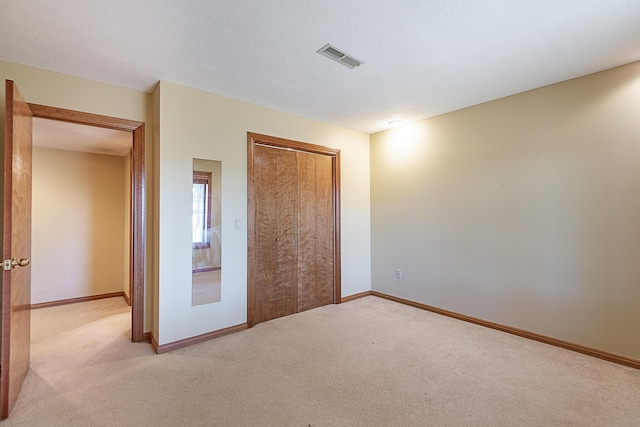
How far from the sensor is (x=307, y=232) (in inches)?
153

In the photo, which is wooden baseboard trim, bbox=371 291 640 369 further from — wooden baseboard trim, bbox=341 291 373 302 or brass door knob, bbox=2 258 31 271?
brass door knob, bbox=2 258 31 271

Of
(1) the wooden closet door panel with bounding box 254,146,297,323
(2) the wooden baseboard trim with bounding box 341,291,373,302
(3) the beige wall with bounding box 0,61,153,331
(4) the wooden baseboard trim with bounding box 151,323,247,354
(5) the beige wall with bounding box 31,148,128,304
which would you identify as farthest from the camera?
(2) the wooden baseboard trim with bounding box 341,291,373,302

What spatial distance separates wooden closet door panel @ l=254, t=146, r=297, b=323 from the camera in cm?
342

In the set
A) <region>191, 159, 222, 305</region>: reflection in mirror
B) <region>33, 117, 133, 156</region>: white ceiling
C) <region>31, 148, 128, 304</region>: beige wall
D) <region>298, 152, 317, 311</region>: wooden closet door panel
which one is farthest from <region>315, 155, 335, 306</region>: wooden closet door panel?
<region>31, 148, 128, 304</region>: beige wall

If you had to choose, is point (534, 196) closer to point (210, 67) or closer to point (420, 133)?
point (420, 133)

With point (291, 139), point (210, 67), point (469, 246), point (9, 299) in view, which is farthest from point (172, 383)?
point (469, 246)

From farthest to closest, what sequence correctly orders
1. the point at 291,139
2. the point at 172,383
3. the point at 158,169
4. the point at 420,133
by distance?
1. the point at 420,133
2. the point at 291,139
3. the point at 158,169
4. the point at 172,383

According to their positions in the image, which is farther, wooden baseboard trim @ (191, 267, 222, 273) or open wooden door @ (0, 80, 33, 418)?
wooden baseboard trim @ (191, 267, 222, 273)

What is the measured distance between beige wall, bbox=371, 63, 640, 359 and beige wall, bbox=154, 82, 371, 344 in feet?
5.86

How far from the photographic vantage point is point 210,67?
247 cm

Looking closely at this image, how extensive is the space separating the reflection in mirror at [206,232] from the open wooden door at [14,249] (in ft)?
3.87

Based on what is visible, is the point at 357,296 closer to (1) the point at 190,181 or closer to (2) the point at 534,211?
(2) the point at 534,211

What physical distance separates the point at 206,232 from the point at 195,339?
1042 mm

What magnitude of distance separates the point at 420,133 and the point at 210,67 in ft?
8.80
